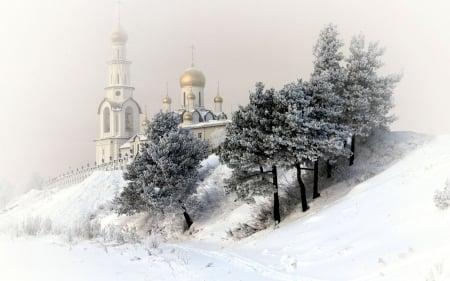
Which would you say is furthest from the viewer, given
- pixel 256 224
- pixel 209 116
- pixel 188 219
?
pixel 209 116

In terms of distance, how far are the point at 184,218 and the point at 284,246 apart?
2011 cm

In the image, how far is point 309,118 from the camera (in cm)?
3156

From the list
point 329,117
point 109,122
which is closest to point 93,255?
point 329,117

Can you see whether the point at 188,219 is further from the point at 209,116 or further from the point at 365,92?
the point at 209,116

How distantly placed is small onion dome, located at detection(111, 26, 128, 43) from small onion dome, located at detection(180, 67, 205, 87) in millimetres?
13634

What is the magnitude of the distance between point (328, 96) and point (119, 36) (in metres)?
68.4

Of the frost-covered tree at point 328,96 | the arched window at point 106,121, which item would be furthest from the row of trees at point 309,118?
the arched window at point 106,121

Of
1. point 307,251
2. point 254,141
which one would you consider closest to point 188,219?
point 254,141

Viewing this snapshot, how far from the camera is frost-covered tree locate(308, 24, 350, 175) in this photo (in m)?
31.9

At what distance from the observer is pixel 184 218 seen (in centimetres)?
3997

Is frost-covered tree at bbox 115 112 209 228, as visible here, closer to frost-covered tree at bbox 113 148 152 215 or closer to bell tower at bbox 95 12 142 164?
frost-covered tree at bbox 113 148 152 215

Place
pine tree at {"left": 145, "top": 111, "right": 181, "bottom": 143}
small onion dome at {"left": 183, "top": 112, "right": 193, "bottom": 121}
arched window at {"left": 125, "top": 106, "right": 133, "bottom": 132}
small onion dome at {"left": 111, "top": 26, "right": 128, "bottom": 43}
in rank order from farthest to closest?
small onion dome at {"left": 111, "top": 26, "right": 128, "bottom": 43}, arched window at {"left": 125, "top": 106, "right": 133, "bottom": 132}, small onion dome at {"left": 183, "top": 112, "right": 193, "bottom": 121}, pine tree at {"left": 145, "top": 111, "right": 181, "bottom": 143}

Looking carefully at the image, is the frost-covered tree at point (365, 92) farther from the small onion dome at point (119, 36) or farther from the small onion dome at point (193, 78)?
the small onion dome at point (119, 36)

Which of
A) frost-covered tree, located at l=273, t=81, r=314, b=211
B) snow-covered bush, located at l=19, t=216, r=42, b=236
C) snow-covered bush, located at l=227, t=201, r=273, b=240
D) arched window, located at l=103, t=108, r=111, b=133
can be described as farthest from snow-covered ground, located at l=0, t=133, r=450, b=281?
arched window, located at l=103, t=108, r=111, b=133
